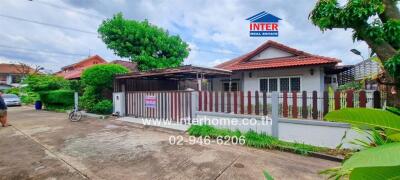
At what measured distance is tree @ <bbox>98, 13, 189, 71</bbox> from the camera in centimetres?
1568

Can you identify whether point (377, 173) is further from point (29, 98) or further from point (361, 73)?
point (29, 98)

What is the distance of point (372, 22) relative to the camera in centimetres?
430

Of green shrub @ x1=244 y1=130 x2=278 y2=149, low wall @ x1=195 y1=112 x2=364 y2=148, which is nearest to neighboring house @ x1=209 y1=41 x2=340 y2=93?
low wall @ x1=195 y1=112 x2=364 y2=148

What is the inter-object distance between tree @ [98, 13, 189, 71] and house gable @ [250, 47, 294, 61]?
7.07 m

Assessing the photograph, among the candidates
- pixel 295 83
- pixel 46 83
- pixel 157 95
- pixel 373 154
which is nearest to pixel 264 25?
pixel 295 83

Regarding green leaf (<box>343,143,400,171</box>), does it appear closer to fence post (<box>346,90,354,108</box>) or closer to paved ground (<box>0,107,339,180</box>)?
paved ground (<box>0,107,339,180</box>)

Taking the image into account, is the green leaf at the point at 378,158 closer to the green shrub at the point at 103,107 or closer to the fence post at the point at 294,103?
the fence post at the point at 294,103

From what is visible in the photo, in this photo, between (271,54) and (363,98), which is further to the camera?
(271,54)

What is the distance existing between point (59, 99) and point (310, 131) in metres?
16.4

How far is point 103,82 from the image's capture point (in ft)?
37.9

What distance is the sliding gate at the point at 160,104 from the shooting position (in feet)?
27.7

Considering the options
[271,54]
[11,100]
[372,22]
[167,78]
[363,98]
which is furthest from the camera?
[11,100]

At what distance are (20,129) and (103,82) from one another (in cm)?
402

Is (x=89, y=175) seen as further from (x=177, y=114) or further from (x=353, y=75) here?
(x=353, y=75)
